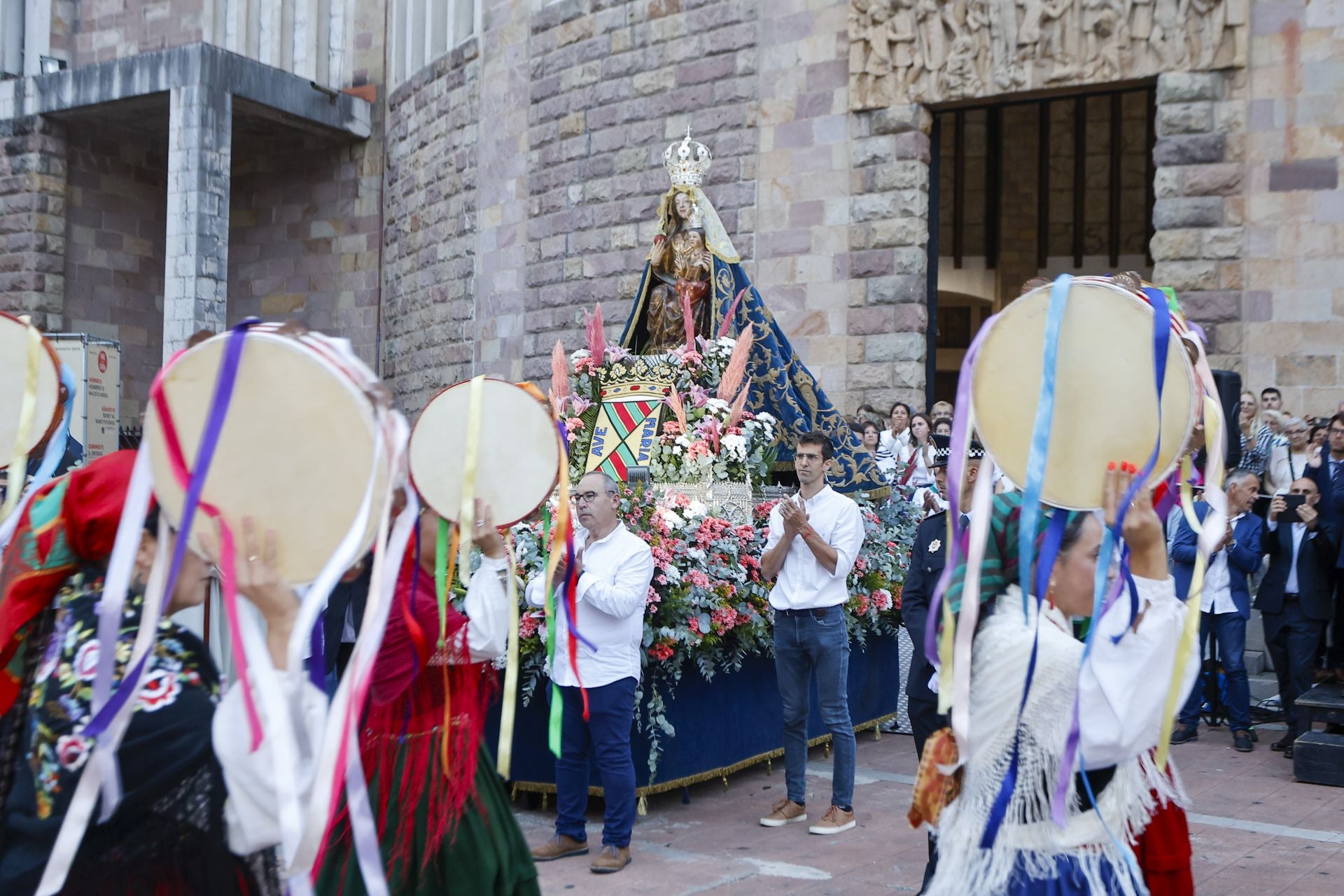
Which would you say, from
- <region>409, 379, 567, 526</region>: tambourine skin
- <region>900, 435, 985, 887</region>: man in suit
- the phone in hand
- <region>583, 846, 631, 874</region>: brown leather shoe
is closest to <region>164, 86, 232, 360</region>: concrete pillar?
<region>583, 846, 631, 874</region>: brown leather shoe

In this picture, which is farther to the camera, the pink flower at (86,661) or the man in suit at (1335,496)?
the man in suit at (1335,496)

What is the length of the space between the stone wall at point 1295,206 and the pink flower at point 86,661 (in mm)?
10569

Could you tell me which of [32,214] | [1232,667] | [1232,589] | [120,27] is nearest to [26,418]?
[1232,667]

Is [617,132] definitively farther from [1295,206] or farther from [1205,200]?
[1295,206]

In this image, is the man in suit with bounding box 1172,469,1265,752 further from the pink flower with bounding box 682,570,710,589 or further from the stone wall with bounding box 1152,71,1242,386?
the stone wall with bounding box 1152,71,1242,386

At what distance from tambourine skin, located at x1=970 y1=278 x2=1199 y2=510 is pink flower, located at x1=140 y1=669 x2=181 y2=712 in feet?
5.02

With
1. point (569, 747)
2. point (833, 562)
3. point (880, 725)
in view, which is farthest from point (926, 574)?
point (880, 725)

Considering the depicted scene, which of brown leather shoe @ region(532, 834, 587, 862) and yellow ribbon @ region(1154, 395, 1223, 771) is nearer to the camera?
yellow ribbon @ region(1154, 395, 1223, 771)

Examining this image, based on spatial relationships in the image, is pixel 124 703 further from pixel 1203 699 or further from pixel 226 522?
pixel 1203 699

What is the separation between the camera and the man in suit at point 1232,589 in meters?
7.80

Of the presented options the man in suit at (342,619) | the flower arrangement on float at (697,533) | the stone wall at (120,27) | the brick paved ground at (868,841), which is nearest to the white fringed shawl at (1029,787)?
the brick paved ground at (868,841)

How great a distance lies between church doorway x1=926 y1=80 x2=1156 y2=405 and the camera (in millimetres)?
19328

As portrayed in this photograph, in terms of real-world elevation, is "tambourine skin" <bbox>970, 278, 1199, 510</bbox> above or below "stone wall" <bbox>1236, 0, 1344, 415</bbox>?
below

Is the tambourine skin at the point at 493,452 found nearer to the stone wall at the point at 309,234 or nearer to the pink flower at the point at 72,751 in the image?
the pink flower at the point at 72,751
